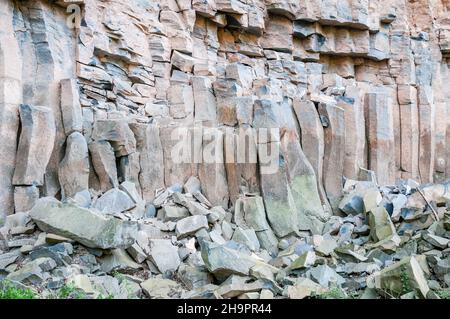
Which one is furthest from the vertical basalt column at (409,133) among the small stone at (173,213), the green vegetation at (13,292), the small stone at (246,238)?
the green vegetation at (13,292)

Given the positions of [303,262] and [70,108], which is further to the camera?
[70,108]

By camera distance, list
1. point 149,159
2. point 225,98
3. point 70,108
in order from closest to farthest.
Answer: point 70,108 < point 149,159 < point 225,98

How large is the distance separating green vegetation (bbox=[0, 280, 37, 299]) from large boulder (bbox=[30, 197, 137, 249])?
5.20 ft

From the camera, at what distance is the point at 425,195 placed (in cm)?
1178

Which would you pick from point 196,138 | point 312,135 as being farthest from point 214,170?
point 312,135

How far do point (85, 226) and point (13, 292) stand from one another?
A: 82.0 inches

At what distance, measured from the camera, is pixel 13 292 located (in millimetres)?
6562

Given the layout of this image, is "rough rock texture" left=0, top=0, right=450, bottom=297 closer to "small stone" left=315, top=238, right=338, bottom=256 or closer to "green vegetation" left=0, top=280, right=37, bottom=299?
"small stone" left=315, top=238, right=338, bottom=256

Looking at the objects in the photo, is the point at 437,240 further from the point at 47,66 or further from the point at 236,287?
the point at 47,66

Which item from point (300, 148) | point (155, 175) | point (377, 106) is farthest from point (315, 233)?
point (377, 106)

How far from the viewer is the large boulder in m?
8.30

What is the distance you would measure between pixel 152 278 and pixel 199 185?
3940 mm

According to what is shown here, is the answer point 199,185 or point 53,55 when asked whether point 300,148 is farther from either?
point 53,55

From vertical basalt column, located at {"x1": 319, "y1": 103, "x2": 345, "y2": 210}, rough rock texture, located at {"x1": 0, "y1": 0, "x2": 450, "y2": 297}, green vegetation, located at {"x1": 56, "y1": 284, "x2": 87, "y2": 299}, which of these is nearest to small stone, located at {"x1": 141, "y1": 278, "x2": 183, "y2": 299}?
rough rock texture, located at {"x1": 0, "y1": 0, "x2": 450, "y2": 297}
